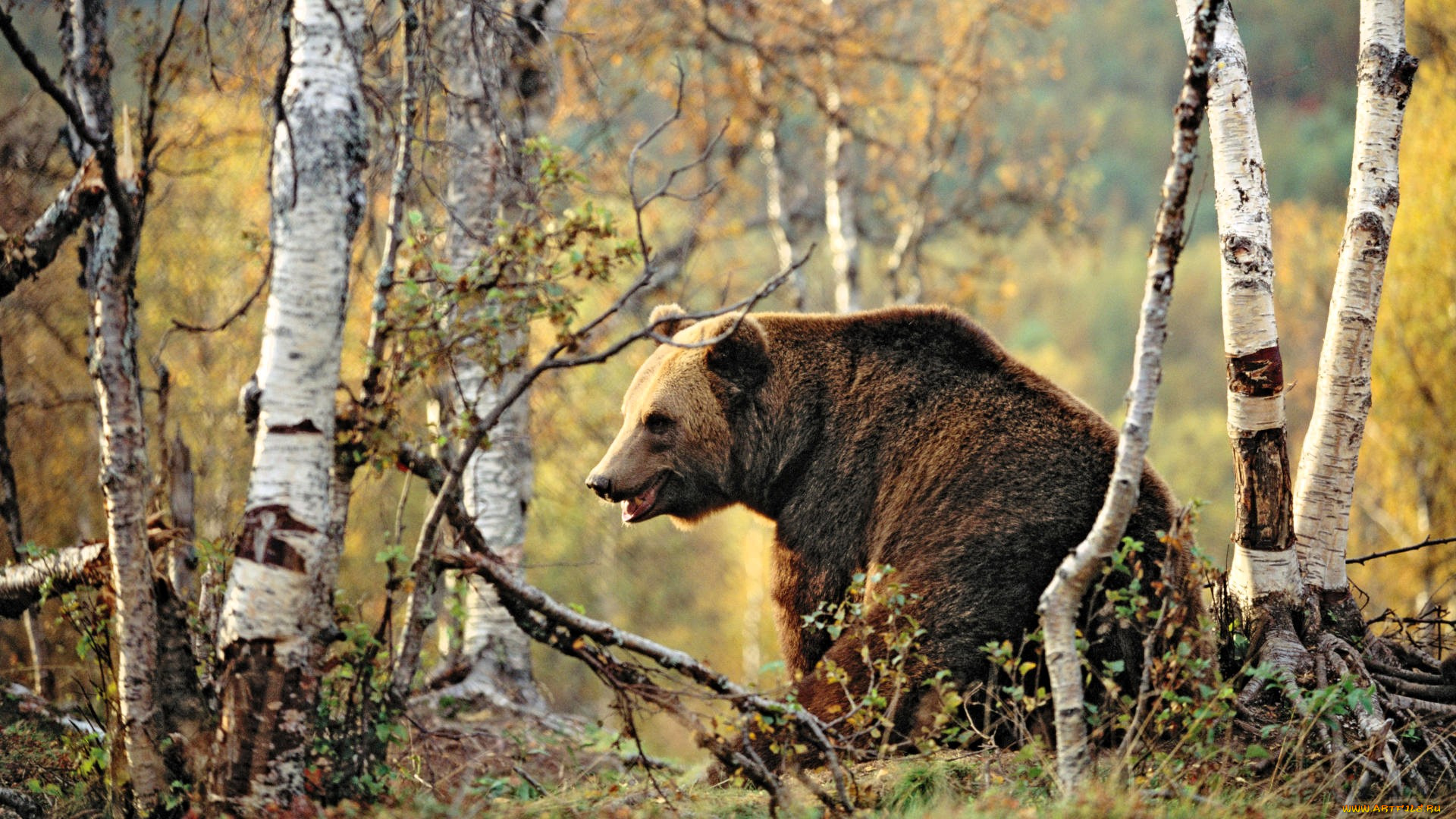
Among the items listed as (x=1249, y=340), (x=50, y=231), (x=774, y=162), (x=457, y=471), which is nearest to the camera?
(x=457, y=471)

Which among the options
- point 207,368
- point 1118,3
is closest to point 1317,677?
point 207,368

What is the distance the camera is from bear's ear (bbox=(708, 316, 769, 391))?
5062 millimetres

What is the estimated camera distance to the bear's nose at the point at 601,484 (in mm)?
4871

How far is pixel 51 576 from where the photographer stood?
14.4 feet

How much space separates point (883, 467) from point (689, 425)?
0.91m

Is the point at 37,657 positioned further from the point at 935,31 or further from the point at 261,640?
the point at 935,31

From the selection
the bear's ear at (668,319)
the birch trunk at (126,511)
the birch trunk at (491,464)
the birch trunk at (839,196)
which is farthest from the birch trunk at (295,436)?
the birch trunk at (839,196)

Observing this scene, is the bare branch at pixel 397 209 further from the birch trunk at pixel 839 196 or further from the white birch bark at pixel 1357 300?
the birch trunk at pixel 839 196

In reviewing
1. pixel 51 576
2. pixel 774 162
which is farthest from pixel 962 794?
pixel 774 162

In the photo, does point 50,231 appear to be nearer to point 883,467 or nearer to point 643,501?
point 643,501

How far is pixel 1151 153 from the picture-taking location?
205ft

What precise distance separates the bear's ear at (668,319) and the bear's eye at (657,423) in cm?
38

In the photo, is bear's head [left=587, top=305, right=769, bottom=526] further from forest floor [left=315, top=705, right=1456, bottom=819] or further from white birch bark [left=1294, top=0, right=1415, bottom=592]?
white birch bark [left=1294, top=0, right=1415, bottom=592]

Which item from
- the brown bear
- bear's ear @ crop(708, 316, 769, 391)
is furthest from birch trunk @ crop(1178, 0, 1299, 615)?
bear's ear @ crop(708, 316, 769, 391)
